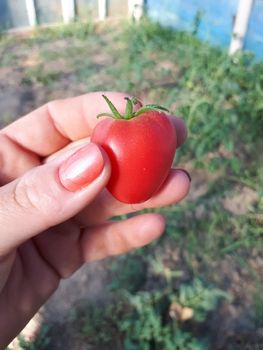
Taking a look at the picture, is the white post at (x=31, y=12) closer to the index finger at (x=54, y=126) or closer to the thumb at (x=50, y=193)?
the index finger at (x=54, y=126)

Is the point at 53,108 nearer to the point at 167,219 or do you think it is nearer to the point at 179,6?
the point at 167,219

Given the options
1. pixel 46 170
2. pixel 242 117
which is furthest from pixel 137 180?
pixel 242 117

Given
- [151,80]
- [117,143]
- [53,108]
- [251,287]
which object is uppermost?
[117,143]

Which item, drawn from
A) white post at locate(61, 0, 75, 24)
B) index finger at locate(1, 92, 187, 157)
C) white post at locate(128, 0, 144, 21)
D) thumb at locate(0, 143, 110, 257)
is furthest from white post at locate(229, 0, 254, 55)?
thumb at locate(0, 143, 110, 257)

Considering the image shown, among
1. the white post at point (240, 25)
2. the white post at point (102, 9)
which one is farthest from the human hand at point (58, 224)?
the white post at point (102, 9)

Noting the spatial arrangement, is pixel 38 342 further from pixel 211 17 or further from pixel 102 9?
pixel 102 9

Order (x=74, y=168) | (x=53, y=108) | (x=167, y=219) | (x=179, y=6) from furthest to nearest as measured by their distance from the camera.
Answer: (x=179, y=6) < (x=167, y=219) < (x=53, y=108) < (x=74, y=168)

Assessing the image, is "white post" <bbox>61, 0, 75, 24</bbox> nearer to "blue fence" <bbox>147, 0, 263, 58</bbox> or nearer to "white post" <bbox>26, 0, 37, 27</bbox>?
"white post" <bbox>26, 0, 37, 27</bbox>
